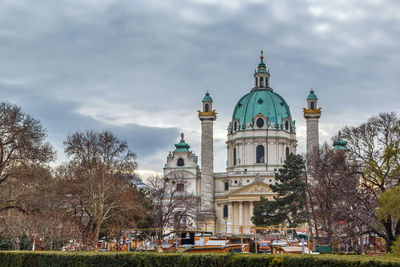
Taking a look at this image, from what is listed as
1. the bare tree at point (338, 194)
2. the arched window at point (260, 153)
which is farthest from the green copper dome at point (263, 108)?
the bare tree at point (338, 194)

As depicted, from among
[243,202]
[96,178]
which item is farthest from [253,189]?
[96,178]

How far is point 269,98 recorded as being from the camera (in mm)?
113875

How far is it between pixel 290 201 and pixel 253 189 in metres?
32.6

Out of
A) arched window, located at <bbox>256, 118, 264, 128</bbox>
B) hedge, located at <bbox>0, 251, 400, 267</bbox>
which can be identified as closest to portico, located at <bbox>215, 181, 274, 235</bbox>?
arched window, located at <bbox>256, 118, 264, 128</bbox>

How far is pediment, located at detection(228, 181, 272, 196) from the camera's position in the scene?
10025 centimetres

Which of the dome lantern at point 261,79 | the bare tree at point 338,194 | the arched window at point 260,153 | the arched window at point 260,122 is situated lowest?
the bare tree at point 338,194

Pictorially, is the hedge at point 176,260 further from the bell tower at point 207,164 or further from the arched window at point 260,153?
the arched window at point 260,153

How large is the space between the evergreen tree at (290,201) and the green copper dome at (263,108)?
39.2m

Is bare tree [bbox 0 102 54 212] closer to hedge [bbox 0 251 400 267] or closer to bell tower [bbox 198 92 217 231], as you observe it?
hedge [bbox 0 251 400 267]

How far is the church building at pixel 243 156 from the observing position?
101 metres

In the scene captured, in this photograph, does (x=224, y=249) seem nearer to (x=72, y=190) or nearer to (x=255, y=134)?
(x=72, y=190)

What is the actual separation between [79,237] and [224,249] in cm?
1640

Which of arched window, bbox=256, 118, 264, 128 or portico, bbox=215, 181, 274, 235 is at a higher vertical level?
arched window, bbox=256, 118, 264, 128

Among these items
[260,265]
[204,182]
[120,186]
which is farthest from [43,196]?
[204,182]
